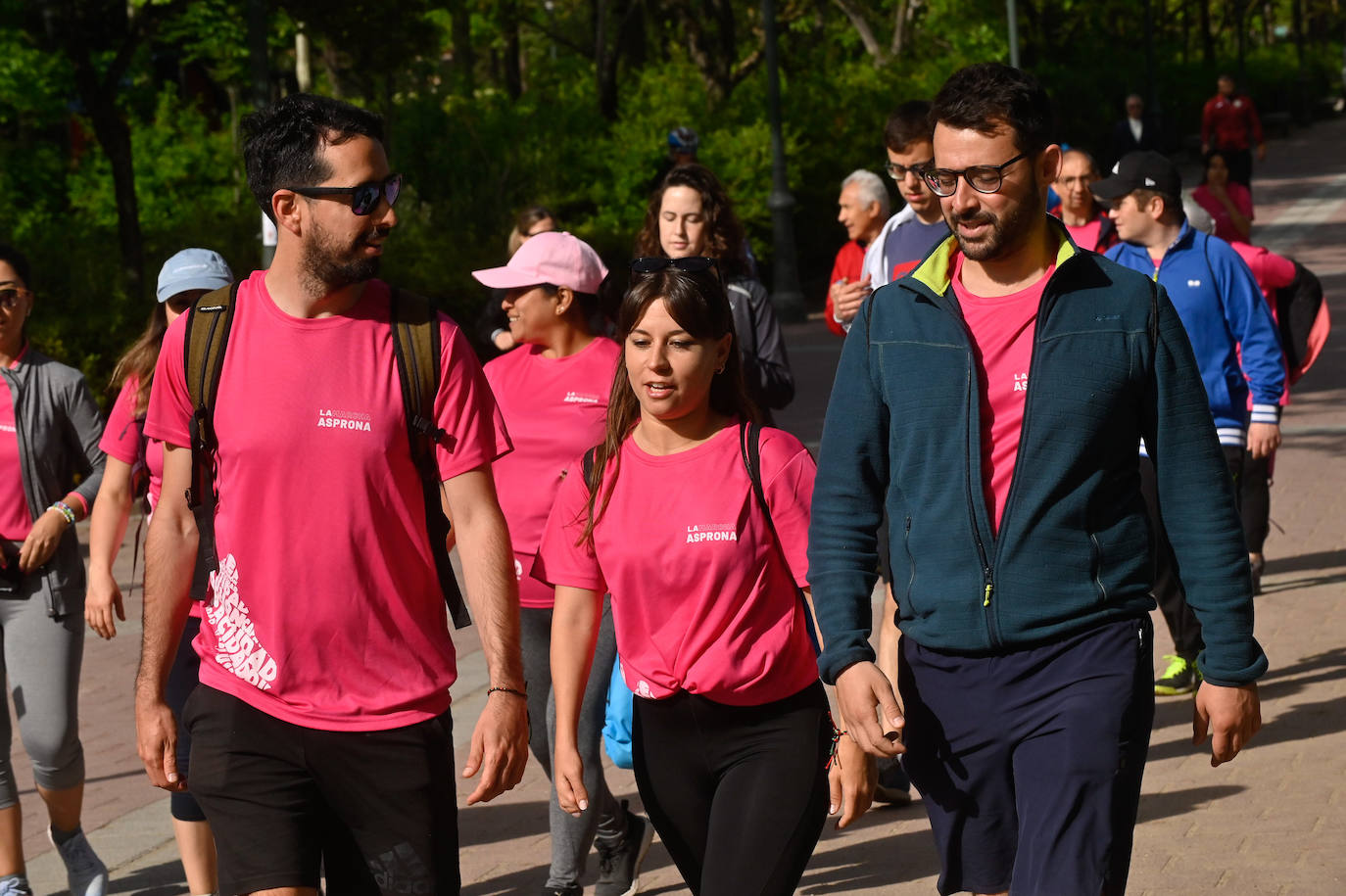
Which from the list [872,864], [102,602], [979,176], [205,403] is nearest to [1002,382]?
[979,176]

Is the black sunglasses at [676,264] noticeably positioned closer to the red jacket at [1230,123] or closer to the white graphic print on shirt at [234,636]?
the white graphic print on shirt at [234,636]

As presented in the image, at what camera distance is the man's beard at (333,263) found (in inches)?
133

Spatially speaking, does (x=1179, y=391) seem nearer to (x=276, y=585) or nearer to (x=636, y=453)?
(x=636, y=453)

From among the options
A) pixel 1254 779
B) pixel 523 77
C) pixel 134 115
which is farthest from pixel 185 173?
pixel 1254 779

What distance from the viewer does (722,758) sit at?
3709 millimetres

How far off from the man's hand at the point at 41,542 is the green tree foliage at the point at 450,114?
734 centimetres

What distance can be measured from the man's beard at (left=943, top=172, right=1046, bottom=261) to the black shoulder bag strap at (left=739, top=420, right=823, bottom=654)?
73 centimetres

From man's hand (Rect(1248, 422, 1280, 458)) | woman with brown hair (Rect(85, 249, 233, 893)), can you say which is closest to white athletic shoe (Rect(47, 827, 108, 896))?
woman with brown hair (Rect(85, 249, 233, 893))

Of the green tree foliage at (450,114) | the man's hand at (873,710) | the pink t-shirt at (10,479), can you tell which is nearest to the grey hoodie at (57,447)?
the pink t-shirt at (10,479)

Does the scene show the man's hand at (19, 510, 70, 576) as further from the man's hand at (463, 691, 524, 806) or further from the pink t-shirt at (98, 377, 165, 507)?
the man's hand at (463, 691, 524, 806)

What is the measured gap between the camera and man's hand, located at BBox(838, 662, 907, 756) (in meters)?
3.20

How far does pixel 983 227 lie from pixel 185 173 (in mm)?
25063

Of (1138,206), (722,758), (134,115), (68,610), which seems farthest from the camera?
(134,115)

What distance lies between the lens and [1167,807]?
5832 millimetres
